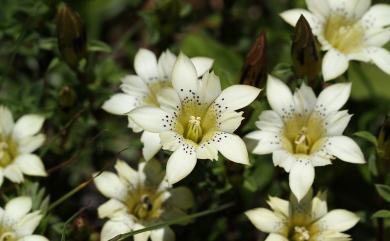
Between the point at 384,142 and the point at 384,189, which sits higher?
the point at 384,142

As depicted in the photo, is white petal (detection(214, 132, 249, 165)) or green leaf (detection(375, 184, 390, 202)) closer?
white petal (detection(214, 132, 249, 165))

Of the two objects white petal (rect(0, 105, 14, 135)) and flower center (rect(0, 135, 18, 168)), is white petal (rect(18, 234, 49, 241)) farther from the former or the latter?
white petal (rect(0, 105, 14, 135))

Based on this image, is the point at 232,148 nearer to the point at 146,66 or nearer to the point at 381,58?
the point at 146,66

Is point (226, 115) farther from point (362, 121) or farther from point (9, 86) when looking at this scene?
point (9, 86)

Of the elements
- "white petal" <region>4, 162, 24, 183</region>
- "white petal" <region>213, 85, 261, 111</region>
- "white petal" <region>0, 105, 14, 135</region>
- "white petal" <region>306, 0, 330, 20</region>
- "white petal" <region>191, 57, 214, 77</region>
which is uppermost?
"white petal" <region>306, 0, 330, 20</region>

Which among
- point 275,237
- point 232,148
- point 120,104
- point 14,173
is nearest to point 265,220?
point 275,237

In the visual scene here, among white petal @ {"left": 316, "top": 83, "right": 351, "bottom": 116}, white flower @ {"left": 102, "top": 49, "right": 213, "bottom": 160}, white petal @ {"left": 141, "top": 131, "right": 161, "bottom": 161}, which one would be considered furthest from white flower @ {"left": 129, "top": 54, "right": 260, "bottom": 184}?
white petal @ {"left": 316, "top": 83, "right": 351, "bottom": 116}

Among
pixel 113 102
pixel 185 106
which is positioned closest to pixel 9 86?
pixel 113 102
